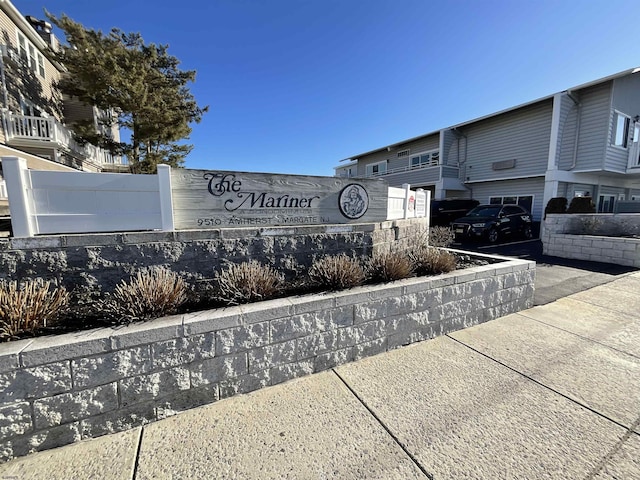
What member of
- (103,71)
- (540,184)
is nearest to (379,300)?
(540,184)

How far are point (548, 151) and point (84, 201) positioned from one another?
16459mm

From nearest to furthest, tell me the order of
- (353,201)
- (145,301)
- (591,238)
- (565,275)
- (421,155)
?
(145,301), (353,201), (565,275), (591,238), (421,155)

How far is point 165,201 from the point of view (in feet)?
10.3

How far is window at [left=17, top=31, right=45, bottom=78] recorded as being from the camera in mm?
12461

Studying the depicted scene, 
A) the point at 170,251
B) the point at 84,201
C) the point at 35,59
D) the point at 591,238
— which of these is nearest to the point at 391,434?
the point at 170,251

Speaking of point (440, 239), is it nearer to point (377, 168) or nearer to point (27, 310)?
point (27, 310)

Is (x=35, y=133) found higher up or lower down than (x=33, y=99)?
lower down

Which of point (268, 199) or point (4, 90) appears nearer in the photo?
point (268, 199)

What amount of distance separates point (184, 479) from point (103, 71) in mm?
16396

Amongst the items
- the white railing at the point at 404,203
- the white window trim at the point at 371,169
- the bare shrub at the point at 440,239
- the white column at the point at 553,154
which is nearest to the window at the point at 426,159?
the white window trim at the point at 371,169

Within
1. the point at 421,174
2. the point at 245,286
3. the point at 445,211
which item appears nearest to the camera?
the point at 245,286

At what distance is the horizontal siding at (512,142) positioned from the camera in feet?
42.9

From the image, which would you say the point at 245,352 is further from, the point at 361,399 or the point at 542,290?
the point at 542,290

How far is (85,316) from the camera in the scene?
2.40 metres
